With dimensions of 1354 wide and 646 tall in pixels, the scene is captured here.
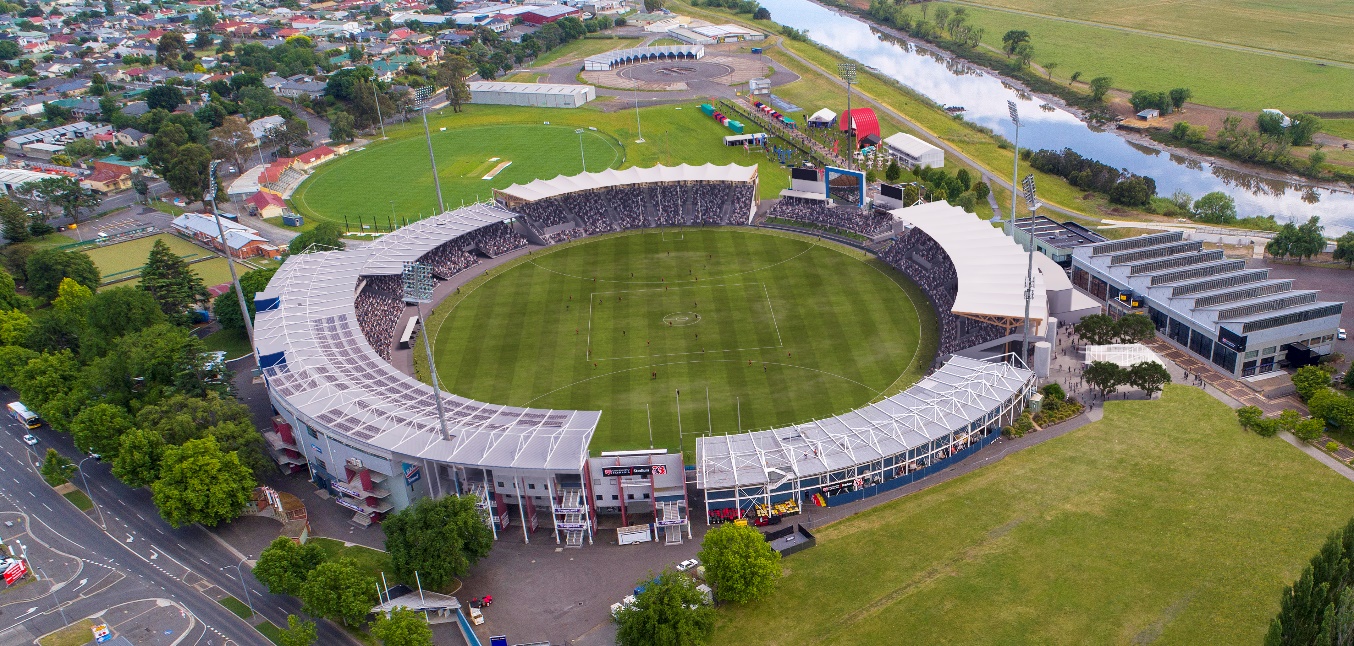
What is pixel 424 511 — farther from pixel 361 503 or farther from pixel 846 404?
pixel 846 404

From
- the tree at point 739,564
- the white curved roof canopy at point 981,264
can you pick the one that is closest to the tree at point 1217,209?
the white curved roof canopy at point 981,264

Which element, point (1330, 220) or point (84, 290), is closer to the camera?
point (84, 290)

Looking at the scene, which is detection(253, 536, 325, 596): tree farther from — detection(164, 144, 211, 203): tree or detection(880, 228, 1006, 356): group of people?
detection(164, 144, 211, 203): tree

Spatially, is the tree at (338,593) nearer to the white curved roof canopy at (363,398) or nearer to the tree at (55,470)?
the white curved roof canopy at (363,398)

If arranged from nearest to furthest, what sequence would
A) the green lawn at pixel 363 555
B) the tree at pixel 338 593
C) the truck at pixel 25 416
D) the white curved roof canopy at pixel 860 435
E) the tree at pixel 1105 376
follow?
the tree at pixel 338 593, the green lawn at pixel 363 555, the white curved roof canopy at pixel 860 435, the tree at pixel 1105 376, the truck at pixel 25 416

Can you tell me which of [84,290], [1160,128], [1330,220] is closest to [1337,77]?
[1160,128]

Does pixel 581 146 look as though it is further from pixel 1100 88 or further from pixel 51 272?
pixel 1100 88
